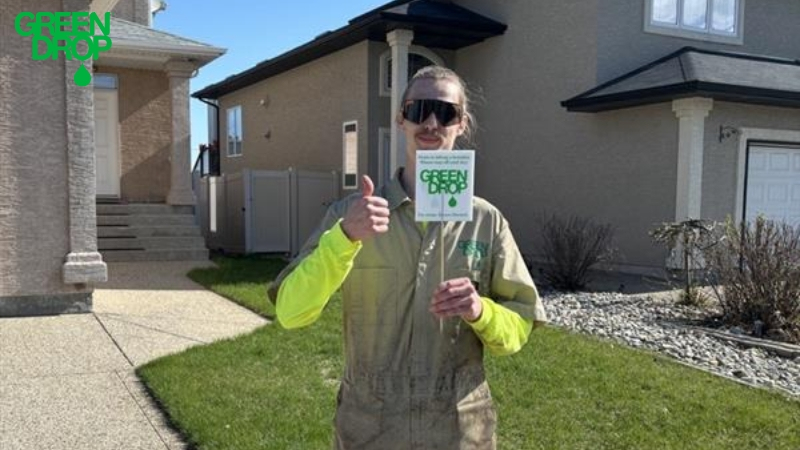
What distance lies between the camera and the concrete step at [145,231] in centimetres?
1244

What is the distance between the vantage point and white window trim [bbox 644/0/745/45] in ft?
43.5

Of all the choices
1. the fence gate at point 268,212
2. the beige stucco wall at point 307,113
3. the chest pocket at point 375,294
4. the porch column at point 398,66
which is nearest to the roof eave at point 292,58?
the beige stucco wall at point 307,113

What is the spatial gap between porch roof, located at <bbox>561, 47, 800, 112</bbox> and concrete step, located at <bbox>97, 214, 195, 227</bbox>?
24.7 ft

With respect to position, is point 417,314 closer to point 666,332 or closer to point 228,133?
point 666,332

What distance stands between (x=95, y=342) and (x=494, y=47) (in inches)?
439

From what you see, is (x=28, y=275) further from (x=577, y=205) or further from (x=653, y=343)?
(x=577, y=205)

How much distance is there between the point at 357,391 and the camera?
83.7 inches

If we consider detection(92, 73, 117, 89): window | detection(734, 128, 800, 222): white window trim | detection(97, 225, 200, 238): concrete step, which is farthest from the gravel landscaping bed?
detection(92, 73, 117, 89): window

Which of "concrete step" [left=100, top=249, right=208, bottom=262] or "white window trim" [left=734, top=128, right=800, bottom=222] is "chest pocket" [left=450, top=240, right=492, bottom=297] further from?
"concrete step" [left=100, top=249, right=208, bottom=262]

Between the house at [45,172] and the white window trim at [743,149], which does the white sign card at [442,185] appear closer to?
the house at [45,172]

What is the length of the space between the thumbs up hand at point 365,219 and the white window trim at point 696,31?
42.4ft

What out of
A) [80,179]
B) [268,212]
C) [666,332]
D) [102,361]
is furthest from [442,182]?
[268,212]

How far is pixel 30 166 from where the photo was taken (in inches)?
287

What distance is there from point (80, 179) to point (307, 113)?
10466 mm
